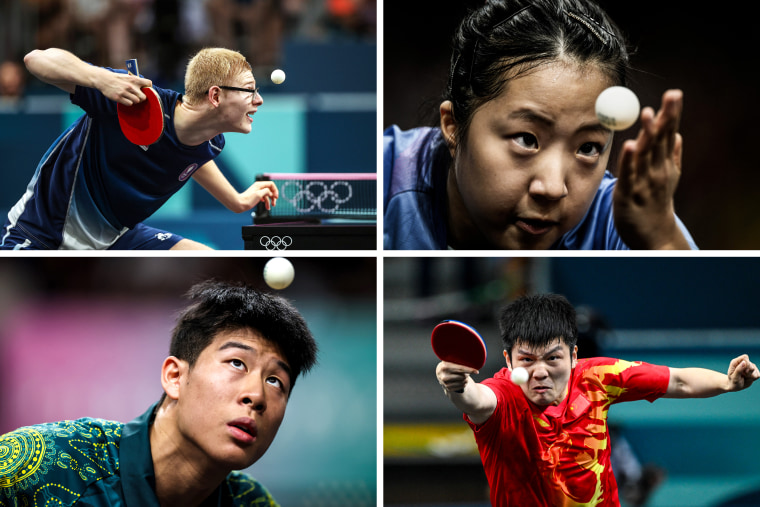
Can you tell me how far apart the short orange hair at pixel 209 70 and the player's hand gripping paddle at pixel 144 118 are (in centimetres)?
7

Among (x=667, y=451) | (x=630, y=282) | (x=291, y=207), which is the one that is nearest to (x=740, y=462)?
(x=667, y=451)

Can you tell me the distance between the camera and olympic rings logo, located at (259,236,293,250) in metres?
1.96

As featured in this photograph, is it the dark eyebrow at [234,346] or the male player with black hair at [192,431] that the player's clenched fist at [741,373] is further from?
the dark eyebrow at [234,346]

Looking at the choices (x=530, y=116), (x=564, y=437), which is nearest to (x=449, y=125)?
(x=530, y=116)

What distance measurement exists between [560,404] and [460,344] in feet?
1.10

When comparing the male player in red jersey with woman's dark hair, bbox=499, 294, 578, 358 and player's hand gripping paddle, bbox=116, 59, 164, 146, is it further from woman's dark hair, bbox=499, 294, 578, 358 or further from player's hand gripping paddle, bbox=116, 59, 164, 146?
player's hand gripping paddle, bbox=116, 59, 164, 146

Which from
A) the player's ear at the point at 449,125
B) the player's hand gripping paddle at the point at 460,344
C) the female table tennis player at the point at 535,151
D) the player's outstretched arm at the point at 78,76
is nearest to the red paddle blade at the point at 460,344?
the player's hand gripping paddle at the point at 460,344

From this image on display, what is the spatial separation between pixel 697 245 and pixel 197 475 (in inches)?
45.9

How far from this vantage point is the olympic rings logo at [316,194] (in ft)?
6.40

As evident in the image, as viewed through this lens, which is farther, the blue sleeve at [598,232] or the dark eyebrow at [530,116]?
the blue sleeve at [598,232]

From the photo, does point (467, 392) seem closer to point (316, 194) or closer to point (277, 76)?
point (316, 194)

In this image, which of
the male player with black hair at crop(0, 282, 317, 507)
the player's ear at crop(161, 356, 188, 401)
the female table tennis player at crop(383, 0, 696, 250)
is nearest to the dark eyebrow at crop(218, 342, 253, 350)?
the male player with black hair at crop(0, 282, 317, 507)

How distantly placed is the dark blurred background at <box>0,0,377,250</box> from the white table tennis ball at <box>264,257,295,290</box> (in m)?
0.09

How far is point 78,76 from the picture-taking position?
1879 mm
